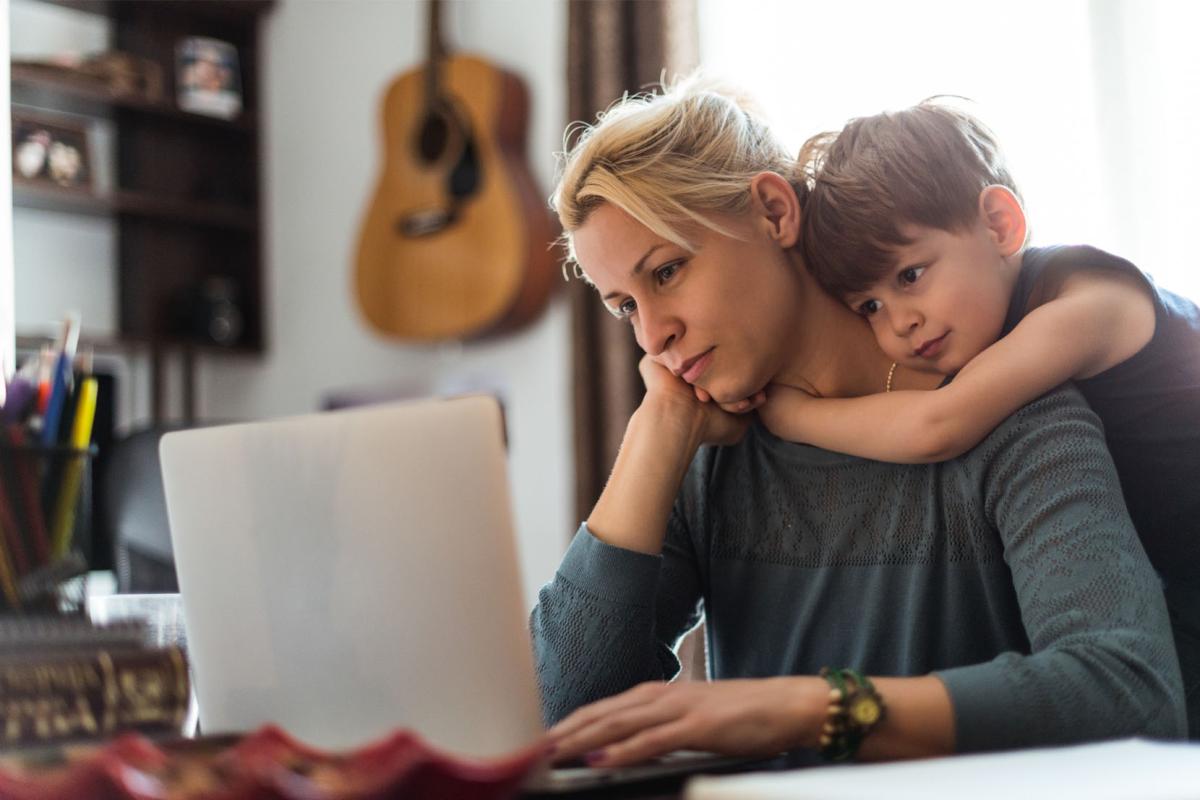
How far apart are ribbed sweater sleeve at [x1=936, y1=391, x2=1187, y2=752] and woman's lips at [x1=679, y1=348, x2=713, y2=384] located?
26cm

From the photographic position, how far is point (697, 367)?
3.85ft

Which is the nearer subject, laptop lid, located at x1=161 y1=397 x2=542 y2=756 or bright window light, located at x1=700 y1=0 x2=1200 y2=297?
laptop lid, located at x1=161 y1=397 x2=542 y2=756

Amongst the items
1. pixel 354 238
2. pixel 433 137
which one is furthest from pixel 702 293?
pixel 354 238

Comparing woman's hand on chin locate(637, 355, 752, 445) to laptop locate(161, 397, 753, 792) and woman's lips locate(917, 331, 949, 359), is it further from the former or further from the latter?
laptop locate(161, 397, 753, 792)

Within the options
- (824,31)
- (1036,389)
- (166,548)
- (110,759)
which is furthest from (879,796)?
(824,31)

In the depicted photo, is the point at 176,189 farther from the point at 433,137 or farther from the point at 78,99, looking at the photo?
the point at 433,137

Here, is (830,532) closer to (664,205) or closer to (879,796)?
(664,205)

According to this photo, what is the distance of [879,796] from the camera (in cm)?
49

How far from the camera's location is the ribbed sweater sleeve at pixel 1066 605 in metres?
0.78

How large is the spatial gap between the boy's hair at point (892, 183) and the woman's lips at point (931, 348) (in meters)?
0.08

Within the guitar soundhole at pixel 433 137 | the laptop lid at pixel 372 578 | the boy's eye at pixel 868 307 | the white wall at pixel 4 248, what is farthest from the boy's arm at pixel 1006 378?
the guitar soundhole at pixel 433 137

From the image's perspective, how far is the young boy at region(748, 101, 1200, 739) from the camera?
3.61 feet

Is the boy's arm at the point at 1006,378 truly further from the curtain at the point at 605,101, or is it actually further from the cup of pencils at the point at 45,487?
the curtain at the point at 605,101

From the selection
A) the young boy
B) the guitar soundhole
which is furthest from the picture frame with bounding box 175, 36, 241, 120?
the young boy
